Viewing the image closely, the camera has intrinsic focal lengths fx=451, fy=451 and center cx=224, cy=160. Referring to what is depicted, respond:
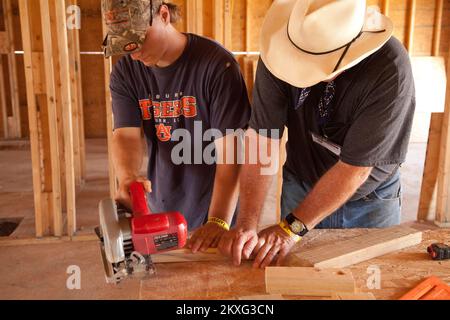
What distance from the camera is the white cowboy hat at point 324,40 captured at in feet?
5.05

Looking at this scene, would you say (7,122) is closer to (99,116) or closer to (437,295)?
(99,116)

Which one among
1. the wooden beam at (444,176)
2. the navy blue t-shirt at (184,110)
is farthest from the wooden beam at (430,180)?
the navy blue t-shirt at (184,110)

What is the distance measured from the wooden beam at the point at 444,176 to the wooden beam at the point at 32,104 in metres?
3.90

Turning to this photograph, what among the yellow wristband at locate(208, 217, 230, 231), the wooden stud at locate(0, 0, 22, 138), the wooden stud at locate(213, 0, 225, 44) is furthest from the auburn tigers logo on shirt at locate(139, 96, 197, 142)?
the wooden stud at locate(0, 0, 22, 138)

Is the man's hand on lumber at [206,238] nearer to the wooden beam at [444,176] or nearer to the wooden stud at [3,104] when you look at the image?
the wooden beam at [444,176]

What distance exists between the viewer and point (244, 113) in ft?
6.83

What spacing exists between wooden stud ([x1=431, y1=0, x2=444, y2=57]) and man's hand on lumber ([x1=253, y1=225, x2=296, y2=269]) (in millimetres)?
7920

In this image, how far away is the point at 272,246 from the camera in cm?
165

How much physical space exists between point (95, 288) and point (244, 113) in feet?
6.05

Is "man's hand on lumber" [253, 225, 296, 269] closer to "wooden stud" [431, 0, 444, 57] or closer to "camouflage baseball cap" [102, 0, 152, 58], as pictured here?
"camouflage baseball cap" [102, 0, 152, 58]

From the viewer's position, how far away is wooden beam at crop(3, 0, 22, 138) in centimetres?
805

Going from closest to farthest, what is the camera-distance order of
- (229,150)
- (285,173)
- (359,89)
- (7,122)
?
1. (359,89)
2. (229,150)
3. (285,173)
4. (7,122)

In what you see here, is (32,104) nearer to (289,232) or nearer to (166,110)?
(166,110)
